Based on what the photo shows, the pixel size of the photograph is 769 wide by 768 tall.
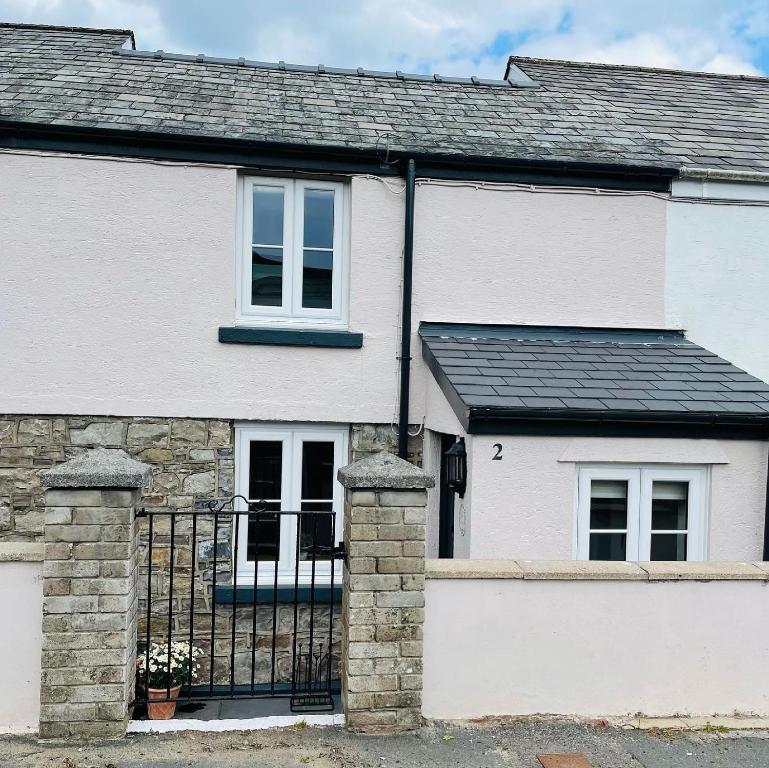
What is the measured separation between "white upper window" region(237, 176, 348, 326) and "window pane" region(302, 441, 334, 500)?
1.36 meters

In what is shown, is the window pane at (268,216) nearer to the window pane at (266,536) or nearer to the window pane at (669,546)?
the window pane at (266,536)

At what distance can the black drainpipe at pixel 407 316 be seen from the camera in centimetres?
776

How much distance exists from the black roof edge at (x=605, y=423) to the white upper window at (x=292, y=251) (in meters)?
2.08

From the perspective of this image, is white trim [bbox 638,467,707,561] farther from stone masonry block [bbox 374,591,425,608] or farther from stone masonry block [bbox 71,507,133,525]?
stone masonry block [bbox 71,507,133,525]

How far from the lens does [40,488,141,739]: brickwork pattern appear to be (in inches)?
178

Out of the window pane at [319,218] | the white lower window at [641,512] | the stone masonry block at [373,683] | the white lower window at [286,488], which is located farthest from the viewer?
the window pane at [319,218]

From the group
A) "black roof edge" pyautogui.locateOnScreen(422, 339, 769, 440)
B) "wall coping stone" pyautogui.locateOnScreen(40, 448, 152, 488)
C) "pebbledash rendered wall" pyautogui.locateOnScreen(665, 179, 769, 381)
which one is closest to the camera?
"wall coping stone" pyautogui.locateOnScreen(40, 448, 152, 488)

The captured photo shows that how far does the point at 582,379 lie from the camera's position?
7000 mm

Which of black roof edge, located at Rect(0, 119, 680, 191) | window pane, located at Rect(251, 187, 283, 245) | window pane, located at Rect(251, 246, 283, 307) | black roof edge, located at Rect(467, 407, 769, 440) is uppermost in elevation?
black roof edge, located at Rect(0, 119, 680, 191)

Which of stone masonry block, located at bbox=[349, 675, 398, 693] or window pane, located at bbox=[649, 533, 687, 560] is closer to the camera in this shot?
stone masonry block, located at bbox=[349, 675, 398, 693]

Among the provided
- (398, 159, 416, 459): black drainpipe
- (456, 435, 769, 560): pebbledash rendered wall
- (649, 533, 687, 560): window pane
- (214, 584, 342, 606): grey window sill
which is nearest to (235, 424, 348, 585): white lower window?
(214, 584, 342, 606): grey window sill

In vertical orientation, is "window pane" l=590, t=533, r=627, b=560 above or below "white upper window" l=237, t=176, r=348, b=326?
below

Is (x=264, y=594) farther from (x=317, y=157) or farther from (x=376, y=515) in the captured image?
(x=317, y=157)

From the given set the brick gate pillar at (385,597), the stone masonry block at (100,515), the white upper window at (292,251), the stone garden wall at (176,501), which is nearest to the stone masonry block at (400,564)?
the brick gate pillar at (385,597)
